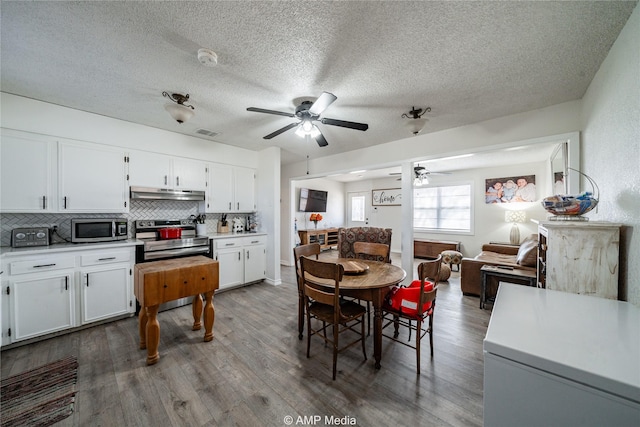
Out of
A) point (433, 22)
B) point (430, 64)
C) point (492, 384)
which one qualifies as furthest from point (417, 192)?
point (492, 384)

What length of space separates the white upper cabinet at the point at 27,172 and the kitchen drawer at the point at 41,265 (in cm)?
61

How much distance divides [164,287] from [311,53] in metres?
2.38

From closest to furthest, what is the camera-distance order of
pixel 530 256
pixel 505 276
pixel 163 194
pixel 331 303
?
1. pixel 331 303
2. pixel 505 276
3. pixel 530 256
4. pixel 163 194

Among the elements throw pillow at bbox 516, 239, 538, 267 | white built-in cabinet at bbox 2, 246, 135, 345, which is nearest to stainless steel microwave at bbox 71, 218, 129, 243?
white built-in cabinet at bbox 2, 246, 135, 345

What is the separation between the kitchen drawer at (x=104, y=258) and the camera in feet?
8.57

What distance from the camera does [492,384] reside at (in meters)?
0.78

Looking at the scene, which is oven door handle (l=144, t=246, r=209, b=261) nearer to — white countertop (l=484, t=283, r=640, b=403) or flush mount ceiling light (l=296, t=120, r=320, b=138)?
flush mount ceiling light (l=296, t=120, r=320, b=138)

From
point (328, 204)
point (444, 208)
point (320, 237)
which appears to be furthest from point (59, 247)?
point (444, 208)

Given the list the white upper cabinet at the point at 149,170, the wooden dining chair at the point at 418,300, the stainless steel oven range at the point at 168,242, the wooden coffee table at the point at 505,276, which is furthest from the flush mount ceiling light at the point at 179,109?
the wooden coffee table at the point at 505,276

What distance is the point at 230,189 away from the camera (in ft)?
13.9

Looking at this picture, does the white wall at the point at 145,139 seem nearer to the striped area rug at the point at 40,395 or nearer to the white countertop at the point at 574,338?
the striped area rug at the point at 40,395

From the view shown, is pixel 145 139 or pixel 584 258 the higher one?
pixel 145 139

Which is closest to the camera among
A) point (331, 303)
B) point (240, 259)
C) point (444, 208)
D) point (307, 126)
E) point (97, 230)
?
point (331, 303)

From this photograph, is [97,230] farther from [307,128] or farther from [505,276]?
[505,276]
